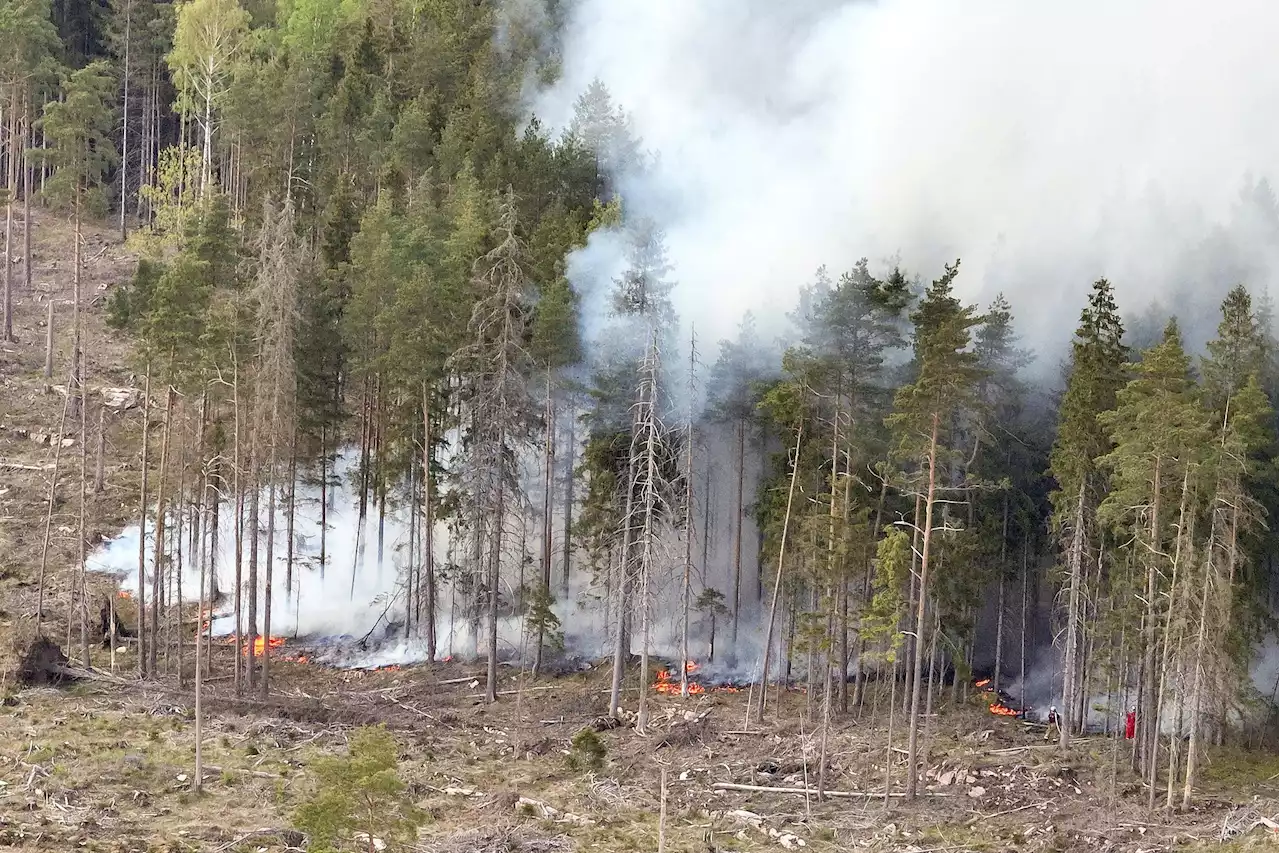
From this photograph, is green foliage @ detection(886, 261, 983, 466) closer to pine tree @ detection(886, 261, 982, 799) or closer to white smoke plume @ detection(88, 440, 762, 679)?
pine tree @ detection(886, 261, 982, 799)

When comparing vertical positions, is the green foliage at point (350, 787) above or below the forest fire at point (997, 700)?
above

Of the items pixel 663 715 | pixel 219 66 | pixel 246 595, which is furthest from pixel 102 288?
pixel 663 715

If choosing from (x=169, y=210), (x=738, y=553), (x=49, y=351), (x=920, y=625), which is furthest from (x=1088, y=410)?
(x=169, y=210)

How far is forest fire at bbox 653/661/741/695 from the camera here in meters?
40.1

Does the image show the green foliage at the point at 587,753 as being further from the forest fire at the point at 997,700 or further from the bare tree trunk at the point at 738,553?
the forest fire at the point at 997,700

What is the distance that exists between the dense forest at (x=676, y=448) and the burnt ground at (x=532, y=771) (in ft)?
4.88

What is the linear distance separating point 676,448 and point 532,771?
12.9 m

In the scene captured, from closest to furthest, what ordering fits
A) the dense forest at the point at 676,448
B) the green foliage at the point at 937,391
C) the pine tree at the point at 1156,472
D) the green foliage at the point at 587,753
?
the pine tree at the point at 1156,472 < the green foliage at the point at 937,391 < the dense forest at the point at 676,448 < the green foliage at the point at 587,753

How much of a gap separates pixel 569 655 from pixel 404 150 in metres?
24.8

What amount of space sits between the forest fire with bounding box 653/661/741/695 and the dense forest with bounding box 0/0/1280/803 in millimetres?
860

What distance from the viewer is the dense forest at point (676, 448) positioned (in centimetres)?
3141

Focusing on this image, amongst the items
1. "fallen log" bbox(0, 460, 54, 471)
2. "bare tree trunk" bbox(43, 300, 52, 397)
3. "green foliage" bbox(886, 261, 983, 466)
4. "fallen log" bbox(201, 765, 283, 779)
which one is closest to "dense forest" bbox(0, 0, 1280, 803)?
"green foliage" bbox(886, 261, 983, 466)

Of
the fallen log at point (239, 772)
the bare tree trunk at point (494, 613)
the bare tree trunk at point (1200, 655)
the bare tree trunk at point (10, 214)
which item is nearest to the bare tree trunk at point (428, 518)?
the bare tree trunk at point (494, 613)

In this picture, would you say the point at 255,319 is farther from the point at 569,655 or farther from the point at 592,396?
the point at 569,655
